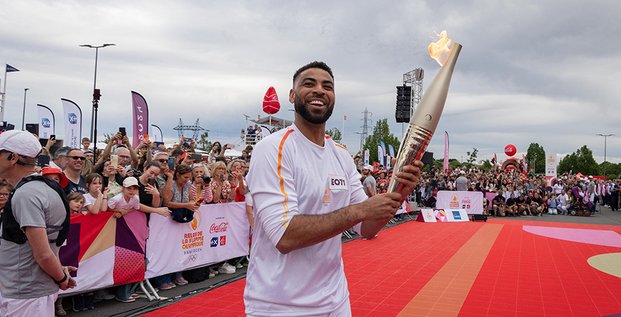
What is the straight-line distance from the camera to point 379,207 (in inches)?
76.5

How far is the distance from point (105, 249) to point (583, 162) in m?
80.8

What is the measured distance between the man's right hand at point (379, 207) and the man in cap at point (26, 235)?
2018mm

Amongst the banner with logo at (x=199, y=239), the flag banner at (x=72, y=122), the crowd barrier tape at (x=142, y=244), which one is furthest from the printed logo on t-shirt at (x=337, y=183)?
the flag banner at (x=72, y=122)

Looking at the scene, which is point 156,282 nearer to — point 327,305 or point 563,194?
point 327,305

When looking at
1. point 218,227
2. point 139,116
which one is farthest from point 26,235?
point 139,116

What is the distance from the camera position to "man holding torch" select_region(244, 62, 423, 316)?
1934 mm

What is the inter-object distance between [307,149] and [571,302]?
6.23 meters

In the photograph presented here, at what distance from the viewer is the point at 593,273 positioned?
8.79 meters

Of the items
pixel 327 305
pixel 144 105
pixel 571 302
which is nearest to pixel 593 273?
pixel 571 302

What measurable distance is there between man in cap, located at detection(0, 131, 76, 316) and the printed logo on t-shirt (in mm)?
1818

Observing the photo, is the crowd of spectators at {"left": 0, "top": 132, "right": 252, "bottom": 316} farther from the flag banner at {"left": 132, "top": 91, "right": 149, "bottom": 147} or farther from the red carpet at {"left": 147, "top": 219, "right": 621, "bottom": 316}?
the flag banner at {"left": 132, "top": 91, "right": 149, "bottom": 147}

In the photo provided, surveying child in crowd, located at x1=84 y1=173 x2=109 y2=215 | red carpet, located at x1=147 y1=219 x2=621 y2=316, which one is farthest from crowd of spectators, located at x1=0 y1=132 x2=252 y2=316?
red carpet, located at x1=147 y1=219 x2=621 y2=316

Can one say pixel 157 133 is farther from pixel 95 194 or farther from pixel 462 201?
pixel 95 194

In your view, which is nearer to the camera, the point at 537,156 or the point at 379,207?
the point at 379,207
